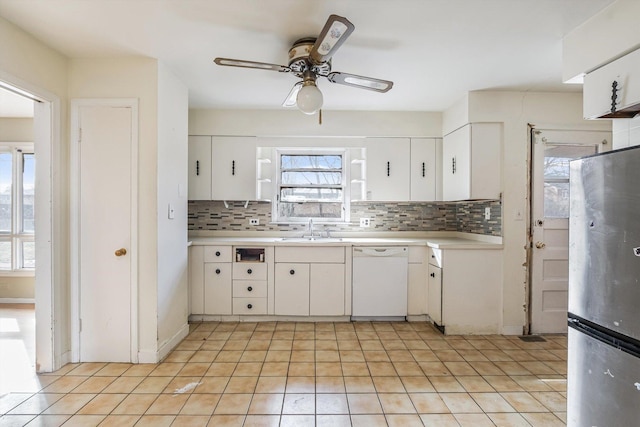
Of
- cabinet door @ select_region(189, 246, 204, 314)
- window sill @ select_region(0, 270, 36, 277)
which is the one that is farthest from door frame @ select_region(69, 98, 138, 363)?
window sill @ select_region(0, 270, 36, 277)

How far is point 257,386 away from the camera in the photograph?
7.30 feet

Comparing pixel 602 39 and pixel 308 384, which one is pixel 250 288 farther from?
pixel 602 39

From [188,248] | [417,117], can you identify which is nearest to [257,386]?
[188,248]

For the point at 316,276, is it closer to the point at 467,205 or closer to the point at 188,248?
the point at 188,248

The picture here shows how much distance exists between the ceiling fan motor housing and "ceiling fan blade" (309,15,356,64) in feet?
0.26

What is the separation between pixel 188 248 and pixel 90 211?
1.02 m

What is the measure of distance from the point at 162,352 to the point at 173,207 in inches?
46.2

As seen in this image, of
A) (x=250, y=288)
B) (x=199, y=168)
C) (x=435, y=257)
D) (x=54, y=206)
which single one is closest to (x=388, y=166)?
(x=435, y=257)

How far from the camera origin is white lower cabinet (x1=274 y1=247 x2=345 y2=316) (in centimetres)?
344

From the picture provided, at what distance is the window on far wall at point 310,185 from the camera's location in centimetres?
401

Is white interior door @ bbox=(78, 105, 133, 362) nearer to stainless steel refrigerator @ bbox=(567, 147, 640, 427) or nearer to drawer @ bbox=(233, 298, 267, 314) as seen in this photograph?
drawer @ bbox=(233, 298, 267, 314)

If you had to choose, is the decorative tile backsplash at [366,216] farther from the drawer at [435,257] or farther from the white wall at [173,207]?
the white wall at [173,207]

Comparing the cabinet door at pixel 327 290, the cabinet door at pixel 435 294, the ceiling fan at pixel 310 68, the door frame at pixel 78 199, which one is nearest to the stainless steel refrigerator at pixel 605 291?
the ceiling fan at pixel 310 68

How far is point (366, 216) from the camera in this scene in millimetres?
4055
